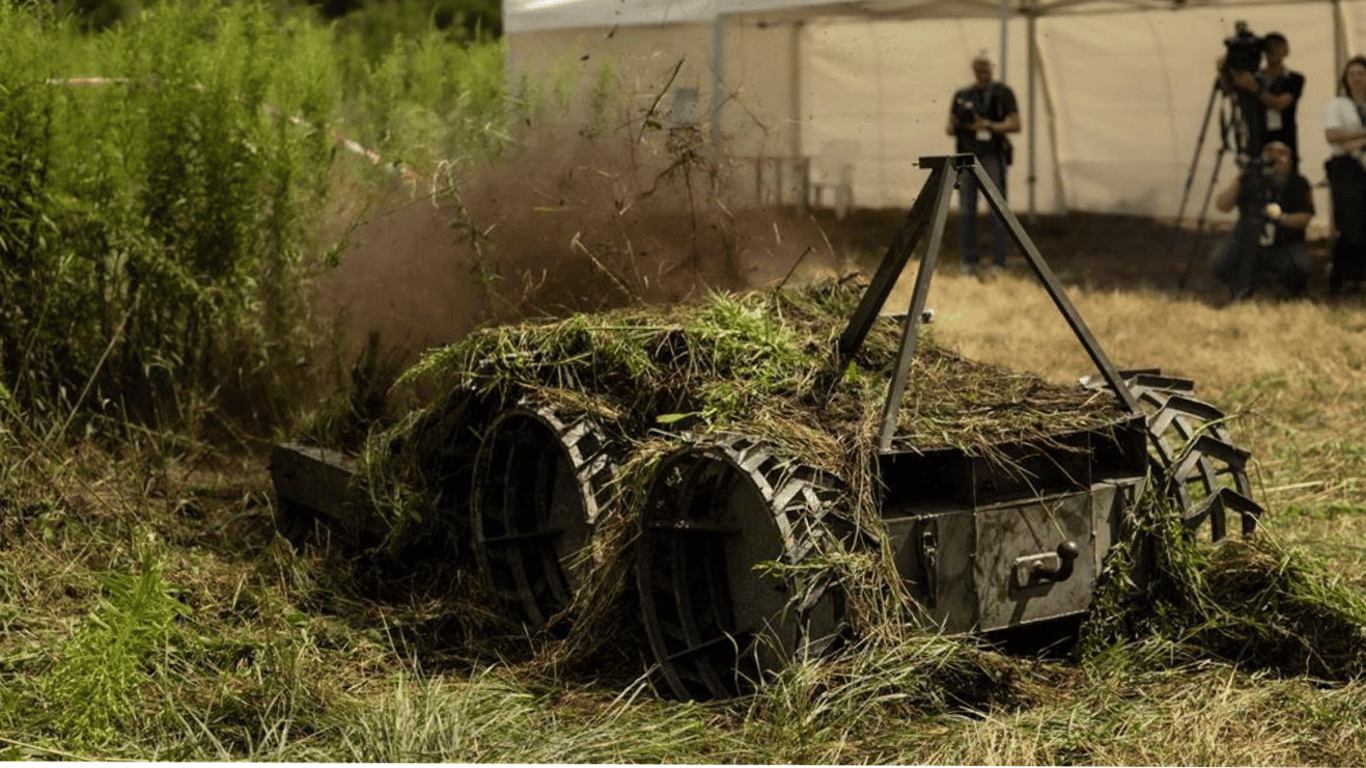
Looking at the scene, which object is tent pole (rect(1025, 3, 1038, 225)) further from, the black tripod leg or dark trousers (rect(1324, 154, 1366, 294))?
dark trousers (rect(1324, 154, 1366, 294))

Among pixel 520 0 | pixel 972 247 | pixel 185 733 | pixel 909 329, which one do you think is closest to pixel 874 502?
pixel 909 329

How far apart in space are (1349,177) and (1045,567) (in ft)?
30.8

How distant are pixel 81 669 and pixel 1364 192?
10605 mm

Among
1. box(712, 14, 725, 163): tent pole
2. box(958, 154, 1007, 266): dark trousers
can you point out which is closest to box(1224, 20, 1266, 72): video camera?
box(958, 154, 1007, 266): dark trousers

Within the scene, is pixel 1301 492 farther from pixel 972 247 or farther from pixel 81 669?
pixel 972 247

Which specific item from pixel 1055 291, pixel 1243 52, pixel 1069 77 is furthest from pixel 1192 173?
pixel 1055 291

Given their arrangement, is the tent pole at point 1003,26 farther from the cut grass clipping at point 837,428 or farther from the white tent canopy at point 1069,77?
the cut grass clipping at point 837,428

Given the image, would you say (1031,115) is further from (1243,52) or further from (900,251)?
(900,251)

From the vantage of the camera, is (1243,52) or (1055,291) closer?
(1055,291)

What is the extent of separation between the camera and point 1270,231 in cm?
1400

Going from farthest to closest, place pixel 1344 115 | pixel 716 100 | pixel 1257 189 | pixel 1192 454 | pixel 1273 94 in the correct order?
pixel 1273 94 → pixel 1257 189 → pixel 1344 115 → pixel 716 100 → pixel 1192 454

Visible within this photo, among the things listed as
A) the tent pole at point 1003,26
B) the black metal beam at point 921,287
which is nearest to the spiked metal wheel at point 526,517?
the black metal beam at point 921,287

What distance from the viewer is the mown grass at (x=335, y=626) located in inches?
192

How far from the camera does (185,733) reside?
5129 millimetres
